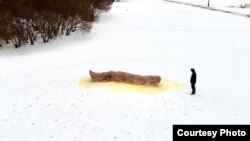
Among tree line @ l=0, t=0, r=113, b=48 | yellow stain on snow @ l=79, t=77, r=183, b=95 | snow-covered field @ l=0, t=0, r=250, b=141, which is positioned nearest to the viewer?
snow-covered field @ l=0, t=0, r=250, b=141

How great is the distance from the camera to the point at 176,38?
31266mm

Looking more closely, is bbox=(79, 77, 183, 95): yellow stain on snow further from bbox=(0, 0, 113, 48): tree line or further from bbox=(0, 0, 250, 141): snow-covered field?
bbox=(0, 0, 113, 48): tree line

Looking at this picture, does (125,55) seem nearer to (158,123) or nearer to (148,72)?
(148,72)

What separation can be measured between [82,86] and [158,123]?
18.4 ft

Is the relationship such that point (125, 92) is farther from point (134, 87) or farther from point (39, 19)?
point (39, 19)

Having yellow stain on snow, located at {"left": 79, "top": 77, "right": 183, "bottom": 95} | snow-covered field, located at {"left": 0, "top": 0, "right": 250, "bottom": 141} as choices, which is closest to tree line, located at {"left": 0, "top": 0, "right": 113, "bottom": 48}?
snow-covered field, located at {"left": 0, "top": 0, "right": 250, "bottom": 141}

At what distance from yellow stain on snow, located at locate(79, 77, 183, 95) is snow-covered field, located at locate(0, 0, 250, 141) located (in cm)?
36

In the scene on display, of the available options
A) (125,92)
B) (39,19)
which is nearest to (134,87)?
(125,92)

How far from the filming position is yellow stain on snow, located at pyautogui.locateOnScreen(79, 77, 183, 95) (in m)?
17.7

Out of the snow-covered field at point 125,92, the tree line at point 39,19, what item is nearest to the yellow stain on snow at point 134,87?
the snow-covered field at point 125,92

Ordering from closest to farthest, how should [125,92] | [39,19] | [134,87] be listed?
[125,92]
[134,87]
[39,19]

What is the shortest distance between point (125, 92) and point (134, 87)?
0.78 meters

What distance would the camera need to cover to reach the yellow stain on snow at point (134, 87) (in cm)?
1773

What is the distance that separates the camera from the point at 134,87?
18094 millimetres
